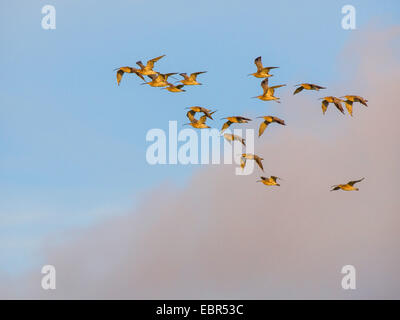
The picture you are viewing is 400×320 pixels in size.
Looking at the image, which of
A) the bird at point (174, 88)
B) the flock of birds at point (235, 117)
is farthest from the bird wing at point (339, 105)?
the bird at point (174, 88)

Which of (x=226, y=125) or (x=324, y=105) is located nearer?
(x=324, y=105)

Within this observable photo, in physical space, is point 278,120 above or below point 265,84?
below

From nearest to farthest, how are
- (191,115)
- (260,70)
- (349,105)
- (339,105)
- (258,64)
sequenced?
(339,105) < (349,105) < (258,64) < (260,70) < (191,115)

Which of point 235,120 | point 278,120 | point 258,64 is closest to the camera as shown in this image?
point 278,120

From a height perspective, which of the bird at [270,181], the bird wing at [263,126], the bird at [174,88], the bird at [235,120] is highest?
the bird at [174,88]

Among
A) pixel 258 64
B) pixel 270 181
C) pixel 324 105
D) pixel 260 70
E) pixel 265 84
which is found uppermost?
pixel 258 64

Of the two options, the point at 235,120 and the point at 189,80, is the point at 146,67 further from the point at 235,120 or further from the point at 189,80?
the point at 235,120

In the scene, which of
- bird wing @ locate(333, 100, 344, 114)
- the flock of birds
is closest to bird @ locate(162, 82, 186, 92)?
the flock of birds

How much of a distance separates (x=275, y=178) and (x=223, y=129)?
649 cm

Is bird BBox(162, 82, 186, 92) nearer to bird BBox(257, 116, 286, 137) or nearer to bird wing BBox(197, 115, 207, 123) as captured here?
bird wing BBox(197, 115, 207, 123)

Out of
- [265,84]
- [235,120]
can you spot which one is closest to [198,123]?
[235,120]

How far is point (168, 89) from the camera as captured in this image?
5544 centimetres

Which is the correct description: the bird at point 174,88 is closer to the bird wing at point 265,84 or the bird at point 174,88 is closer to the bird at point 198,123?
the bird at point 198,123
